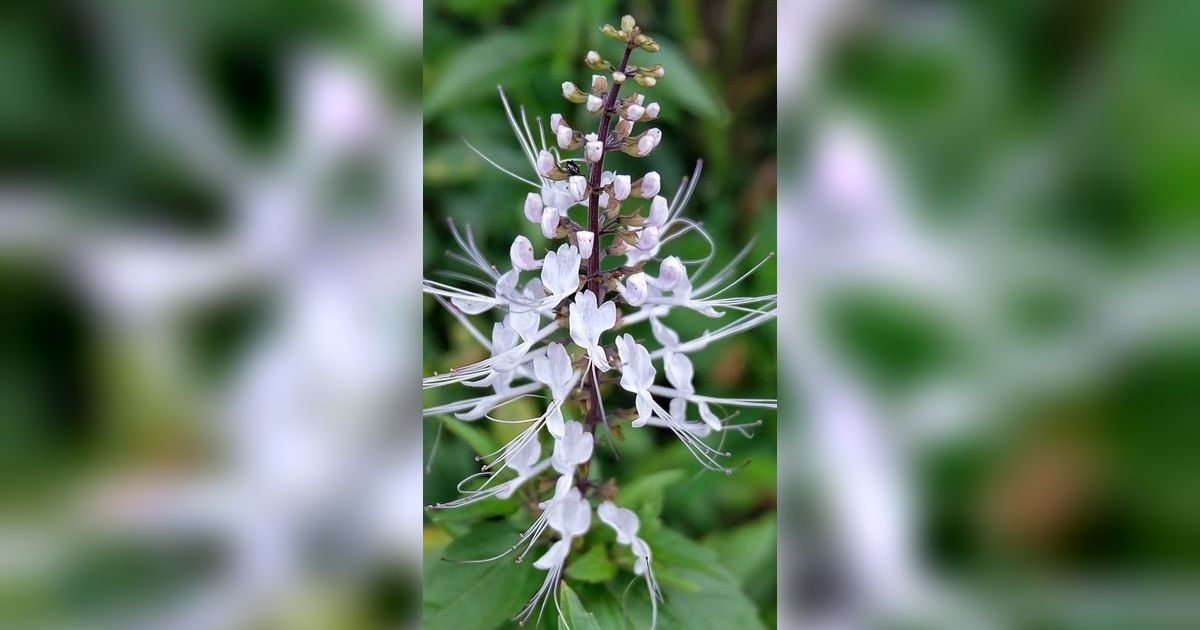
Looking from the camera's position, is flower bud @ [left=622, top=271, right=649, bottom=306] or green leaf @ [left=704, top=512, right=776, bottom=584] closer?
flower bud @ [left=622, top=271, right=649, bottom=306]

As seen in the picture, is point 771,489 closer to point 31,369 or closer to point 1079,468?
point 1079,468

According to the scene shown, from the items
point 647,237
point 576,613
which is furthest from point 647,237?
point 576,613

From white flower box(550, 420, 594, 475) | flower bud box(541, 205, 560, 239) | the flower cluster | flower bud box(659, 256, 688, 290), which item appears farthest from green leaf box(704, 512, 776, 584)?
flower bud box(541, 205, 560, 239)

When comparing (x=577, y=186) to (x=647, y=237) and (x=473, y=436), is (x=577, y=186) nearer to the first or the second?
(x=647, y=237)

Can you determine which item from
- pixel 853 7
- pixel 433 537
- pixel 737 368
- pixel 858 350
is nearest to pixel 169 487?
pixel 433 537

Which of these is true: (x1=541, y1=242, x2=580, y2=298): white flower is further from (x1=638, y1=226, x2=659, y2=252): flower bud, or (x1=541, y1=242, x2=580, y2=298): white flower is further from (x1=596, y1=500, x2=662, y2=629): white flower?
(x1=596, y1=500, x2=662, y2=629): white flower

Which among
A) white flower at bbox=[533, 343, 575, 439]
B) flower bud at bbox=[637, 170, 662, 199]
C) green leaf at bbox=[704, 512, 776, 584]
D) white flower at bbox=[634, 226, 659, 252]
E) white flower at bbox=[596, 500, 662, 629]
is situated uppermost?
flower bud at bbox=[637, 170, 662, 199]

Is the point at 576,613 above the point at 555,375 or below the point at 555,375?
below
